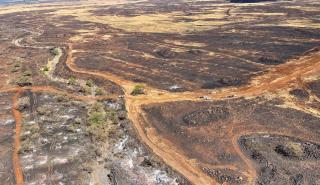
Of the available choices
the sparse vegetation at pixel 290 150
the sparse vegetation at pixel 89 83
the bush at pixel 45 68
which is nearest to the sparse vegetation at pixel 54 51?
the bush at pixel 45 68

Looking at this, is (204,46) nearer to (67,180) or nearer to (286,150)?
(286,150)

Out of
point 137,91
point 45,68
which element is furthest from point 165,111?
point 45,68

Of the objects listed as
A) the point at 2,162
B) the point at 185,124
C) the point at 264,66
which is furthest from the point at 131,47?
the point at 2,162

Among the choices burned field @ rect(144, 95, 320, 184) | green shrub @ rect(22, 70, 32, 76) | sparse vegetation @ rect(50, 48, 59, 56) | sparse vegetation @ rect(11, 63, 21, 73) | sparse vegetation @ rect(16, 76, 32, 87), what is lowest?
burned field @ rect(144, 95, 320, 184)

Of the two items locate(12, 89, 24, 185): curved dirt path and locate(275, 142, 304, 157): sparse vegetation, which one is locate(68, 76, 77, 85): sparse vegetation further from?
locate(275, 142, 304, 157): sparse vegetation

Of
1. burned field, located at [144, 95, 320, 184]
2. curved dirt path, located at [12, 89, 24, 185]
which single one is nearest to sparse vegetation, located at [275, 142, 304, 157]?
burned field, located at [144, 95, 320, 184]

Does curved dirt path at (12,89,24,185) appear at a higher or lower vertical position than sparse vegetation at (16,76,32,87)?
lower

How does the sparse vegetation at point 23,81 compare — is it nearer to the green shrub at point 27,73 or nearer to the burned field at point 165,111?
the burned field at point 165,111
